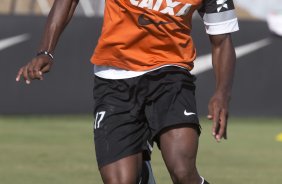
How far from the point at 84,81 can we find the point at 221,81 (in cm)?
922

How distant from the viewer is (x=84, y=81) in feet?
49.8

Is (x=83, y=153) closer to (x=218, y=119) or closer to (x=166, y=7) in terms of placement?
(x=166, y=7)

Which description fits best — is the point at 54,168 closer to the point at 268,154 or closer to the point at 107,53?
the point at 268,154

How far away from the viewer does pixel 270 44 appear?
15.8 metres

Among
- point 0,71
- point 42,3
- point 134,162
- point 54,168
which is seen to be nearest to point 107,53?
point 134,162

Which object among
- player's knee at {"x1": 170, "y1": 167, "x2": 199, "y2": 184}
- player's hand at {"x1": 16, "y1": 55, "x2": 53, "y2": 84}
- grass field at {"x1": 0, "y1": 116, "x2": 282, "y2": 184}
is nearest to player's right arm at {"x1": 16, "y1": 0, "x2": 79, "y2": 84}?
player's hand at {"x1": 16, "y1": 55, "x2": 53, "y2": 84}

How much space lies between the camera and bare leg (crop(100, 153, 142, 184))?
5965mm

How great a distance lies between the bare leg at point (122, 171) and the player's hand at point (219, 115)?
592 millimetres

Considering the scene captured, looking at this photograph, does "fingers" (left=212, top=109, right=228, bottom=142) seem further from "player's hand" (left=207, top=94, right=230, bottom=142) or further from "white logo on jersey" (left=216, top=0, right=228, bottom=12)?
"white logo on jersey" (left=216, top=0, right=228, bottom=12)

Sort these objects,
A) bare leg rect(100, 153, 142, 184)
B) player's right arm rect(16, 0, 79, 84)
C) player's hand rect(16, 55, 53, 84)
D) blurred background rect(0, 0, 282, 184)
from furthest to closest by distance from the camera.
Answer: blurred background rect(0, 0, 282, 184) → bare leg rect(100, 153, 142, 184) → player's right arm rect(16, 0, 79, 84) → player's hand rect(16, 55, 53, 84)

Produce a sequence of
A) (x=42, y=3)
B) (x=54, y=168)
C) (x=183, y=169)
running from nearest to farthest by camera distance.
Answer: (x=183, y=169), (x=54, y=168), (x=42, y=3)

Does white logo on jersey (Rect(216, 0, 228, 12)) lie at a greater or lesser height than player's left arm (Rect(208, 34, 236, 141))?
greater

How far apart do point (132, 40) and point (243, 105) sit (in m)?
9.59

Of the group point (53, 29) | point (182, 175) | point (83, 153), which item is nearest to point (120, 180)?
point (182, 175)
